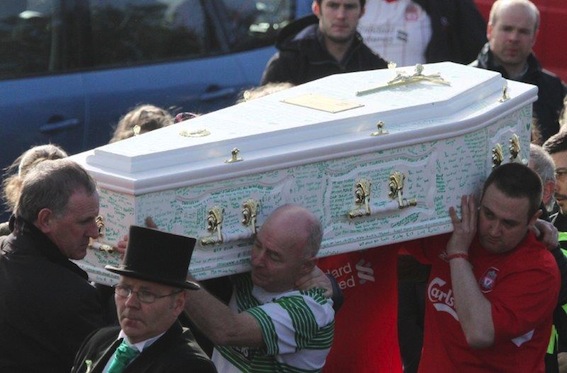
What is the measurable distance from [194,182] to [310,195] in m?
0.48

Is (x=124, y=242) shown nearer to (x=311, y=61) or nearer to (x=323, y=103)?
(x=323, y=103)

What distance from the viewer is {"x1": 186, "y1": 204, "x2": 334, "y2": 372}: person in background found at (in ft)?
14.8

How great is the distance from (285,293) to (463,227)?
0.77m

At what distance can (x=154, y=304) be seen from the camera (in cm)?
420

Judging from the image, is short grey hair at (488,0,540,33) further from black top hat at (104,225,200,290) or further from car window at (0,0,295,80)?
black top hat at (104,225,200,290)

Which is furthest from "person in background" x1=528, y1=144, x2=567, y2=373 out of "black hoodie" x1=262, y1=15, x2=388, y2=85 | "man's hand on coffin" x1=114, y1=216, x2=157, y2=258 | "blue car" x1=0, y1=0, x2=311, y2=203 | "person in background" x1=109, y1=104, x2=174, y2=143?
"blue car" x1=0, y1=0, x2=311, y2=203

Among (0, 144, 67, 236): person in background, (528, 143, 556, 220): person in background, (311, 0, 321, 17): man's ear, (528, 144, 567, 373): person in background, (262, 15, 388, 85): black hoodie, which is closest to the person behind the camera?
(528, 144, 567, 373): person in background

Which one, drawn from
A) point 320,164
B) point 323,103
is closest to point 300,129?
point 320,164

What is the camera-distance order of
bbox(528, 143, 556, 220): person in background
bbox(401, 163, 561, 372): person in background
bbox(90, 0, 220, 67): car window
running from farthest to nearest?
bbox(90, 0, 220, 67): car window → bbox(528, 143, 556, 220): person in background → bbox(401, 163, 561, 372): person in background

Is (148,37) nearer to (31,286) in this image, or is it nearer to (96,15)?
(96,15)

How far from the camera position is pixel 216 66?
795 cm

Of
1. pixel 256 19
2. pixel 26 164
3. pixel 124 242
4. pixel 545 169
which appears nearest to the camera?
pixel 124 242

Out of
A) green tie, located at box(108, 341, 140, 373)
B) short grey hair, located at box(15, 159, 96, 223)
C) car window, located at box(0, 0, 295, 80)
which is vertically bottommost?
car window, located at box(0, 0, 295, 80)

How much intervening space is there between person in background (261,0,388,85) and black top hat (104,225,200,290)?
308 centimetres
